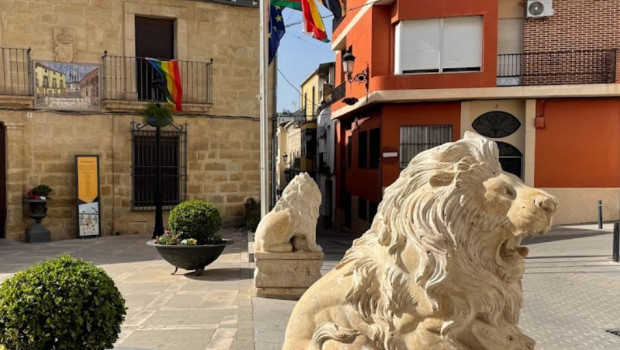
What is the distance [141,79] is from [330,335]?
13186 mm

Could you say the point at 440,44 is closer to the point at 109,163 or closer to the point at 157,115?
the point at 157,115

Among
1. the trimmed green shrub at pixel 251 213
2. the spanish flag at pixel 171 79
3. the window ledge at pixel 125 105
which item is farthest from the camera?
the spanish flag at pixel 171 79

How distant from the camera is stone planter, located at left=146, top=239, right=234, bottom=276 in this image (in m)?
7.50

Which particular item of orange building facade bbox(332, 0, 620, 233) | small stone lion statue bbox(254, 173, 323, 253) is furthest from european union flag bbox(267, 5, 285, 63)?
orange building facade bbox(332, 0, 620, 233)

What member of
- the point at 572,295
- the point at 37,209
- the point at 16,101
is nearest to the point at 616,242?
the point at 572,295

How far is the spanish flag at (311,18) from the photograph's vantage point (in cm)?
897

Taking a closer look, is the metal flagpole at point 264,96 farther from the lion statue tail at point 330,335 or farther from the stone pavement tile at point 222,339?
the lion statue tail at point 330,335

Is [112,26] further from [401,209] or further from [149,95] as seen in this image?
[401,209]

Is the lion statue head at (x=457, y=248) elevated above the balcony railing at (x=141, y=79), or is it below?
below

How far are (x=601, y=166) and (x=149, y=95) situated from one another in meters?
13.6

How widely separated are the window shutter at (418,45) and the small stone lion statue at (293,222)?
30.9ft

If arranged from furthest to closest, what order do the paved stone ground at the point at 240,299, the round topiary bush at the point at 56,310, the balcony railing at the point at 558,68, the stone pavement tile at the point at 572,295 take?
the balcony railing at the point at 558,68 < the stone pavement tile at the point at 572,295 < the paved stone ground at the point at 240,299 < the round topiary bush at the point at 56,310

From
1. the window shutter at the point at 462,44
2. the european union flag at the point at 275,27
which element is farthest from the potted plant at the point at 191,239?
the window shutter at the point at 462,44

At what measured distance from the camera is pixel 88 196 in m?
13.0
